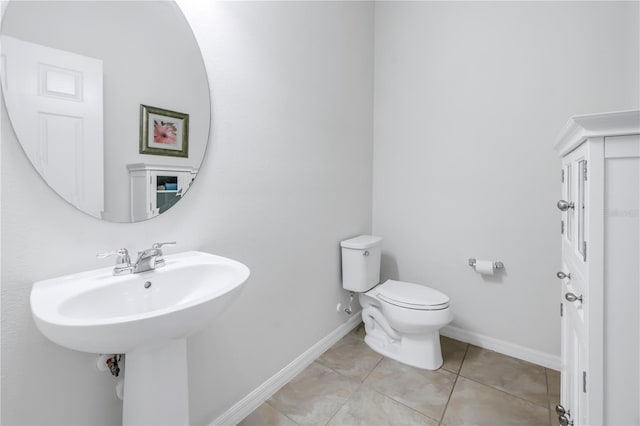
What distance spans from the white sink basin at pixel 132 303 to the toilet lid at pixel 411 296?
1163mm

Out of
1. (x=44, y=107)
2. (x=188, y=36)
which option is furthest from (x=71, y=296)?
(x=188, y=36)

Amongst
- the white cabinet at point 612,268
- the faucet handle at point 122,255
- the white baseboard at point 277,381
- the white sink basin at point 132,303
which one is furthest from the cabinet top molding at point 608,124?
the white baseboard at point 277,381

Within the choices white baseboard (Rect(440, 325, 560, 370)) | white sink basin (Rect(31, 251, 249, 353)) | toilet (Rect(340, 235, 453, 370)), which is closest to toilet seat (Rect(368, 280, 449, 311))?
toilet (Rect(340, 235, 453, 370))

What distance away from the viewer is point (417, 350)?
6.09 ft

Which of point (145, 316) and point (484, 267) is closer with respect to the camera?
point (145, 316)

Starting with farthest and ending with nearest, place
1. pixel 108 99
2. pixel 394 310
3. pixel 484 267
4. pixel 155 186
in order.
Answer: pixel 484 267 → pixel 394 310 → pixel 155 186 → pixel 108 99

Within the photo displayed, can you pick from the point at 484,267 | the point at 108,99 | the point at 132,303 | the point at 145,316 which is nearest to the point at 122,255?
the point at 132,303

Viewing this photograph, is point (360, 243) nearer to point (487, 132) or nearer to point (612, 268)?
point (487, 132)

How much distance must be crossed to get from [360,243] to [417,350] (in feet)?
2.48

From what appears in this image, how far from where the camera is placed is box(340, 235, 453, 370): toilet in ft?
5.84

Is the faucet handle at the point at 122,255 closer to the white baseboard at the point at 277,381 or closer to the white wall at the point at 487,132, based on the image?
the white baseboard at the point at 277,381

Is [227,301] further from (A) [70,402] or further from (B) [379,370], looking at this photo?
(B) [379,370]

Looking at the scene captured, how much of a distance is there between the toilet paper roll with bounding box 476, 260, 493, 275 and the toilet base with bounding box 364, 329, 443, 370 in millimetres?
519

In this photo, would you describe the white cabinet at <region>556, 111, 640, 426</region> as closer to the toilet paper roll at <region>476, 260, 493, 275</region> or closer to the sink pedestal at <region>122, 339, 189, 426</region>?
the sink pedestal at <region>122, 339, 189, 426</region>
